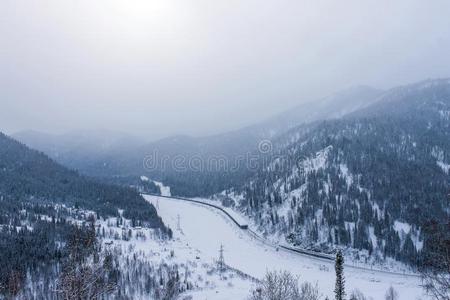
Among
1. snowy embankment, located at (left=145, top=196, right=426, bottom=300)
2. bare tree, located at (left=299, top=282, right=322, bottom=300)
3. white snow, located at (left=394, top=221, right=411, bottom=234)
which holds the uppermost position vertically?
bare tree, located at (left=299, top=282, right=322, bottom=300)

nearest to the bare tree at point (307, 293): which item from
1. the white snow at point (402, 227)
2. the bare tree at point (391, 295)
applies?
the bare tree at point (391, 295)

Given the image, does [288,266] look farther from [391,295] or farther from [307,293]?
[307,293]

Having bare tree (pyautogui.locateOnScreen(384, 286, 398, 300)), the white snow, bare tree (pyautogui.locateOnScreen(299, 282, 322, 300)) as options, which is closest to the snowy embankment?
bare tree (pyautogui.locateOnScreen(384, 286, 398, 300))

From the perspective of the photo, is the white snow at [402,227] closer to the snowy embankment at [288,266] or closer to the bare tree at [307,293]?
the snowy embankment at [288,266]

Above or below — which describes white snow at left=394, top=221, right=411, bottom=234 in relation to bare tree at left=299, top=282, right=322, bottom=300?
below

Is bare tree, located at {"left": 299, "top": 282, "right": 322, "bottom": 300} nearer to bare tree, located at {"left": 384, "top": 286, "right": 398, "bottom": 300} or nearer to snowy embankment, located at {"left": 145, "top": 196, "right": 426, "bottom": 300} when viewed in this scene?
snowy embankment, located at {"left": 145, "top": 196, "right": 426, "bottom": 300}

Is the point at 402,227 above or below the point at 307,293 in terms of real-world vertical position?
below

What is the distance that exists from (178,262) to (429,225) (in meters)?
119

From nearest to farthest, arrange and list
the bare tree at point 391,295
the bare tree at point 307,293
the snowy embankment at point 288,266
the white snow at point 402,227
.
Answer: the bare tree at point 307,293, the bare tree at point 391,295, the snowy embankment at point 288,266, the white snow at point 402,227

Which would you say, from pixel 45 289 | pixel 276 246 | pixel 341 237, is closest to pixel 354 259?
pixel 341 237

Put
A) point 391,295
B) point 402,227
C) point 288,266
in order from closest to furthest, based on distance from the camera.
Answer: point 391,295, point 288,266, point 402,227

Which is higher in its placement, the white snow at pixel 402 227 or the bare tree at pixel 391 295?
the white snow at pixel 402 227

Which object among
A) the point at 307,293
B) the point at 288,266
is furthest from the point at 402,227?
the point at 307,293

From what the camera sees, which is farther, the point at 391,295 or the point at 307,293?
the point at 391,295
